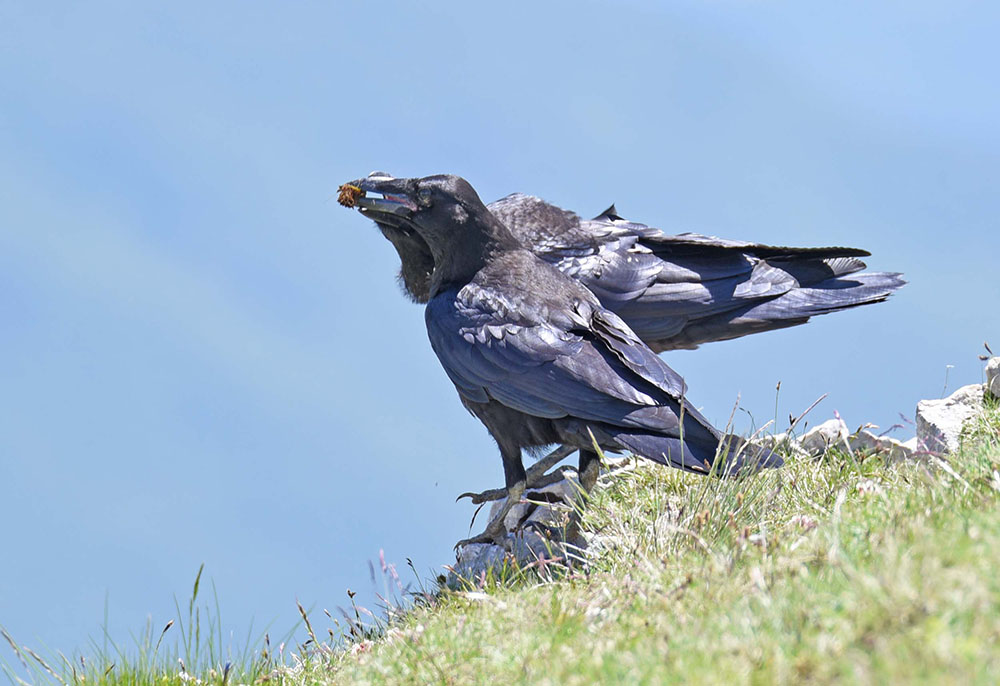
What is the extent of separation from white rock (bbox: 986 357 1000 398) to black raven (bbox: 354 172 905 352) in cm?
83

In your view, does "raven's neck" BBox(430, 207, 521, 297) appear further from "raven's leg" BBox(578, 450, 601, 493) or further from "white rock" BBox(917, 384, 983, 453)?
"white rock" BBox(917, 384, 983, 453)

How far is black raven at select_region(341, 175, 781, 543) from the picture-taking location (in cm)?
470

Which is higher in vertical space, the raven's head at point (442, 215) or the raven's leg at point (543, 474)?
the raven's head at point (442, 215)

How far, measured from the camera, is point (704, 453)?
4.61 metres

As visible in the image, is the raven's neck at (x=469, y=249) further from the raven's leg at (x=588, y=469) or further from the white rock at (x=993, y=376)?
the white rock at (x=993, y=376)

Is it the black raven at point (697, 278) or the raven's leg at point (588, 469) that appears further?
the black raven at point (697, 278)

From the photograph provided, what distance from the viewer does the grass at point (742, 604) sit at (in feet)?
7.09

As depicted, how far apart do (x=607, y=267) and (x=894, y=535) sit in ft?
11.8

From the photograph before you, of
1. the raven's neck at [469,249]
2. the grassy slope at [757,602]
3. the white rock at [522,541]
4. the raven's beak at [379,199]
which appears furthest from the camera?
the raven's beak at [379,199]

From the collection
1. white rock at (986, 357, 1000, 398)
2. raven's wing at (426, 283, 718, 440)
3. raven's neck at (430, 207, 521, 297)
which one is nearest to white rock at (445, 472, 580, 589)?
raven's wing at (426, 283, 718, 440)

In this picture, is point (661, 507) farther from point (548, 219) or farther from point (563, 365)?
point (548, 219)

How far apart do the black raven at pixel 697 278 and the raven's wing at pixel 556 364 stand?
85 cm

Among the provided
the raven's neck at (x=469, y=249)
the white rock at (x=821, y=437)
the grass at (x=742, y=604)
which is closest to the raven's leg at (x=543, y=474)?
the grass at (x=742, y=604)

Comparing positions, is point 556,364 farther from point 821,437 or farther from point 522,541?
point 821,437
